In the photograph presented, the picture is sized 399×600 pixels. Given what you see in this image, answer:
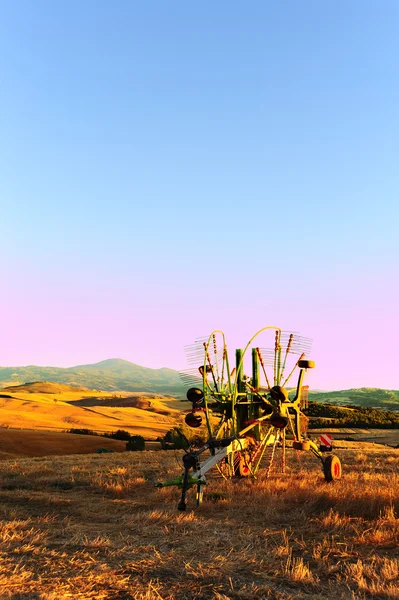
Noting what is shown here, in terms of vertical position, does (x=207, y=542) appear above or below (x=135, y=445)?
above

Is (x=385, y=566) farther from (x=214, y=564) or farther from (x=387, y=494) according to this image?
(x=387, y=494)

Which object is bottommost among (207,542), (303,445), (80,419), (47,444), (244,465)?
(80,419)

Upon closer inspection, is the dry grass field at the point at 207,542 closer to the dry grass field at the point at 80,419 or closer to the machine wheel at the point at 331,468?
the machine wheel at the point at 331,468

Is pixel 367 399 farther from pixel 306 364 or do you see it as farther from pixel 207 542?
pixel 207 542

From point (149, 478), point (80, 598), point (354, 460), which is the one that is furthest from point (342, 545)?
point (354, 460)

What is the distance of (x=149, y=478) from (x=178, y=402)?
274 feet

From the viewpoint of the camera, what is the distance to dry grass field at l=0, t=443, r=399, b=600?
4.70m

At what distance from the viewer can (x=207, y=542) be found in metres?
6.40

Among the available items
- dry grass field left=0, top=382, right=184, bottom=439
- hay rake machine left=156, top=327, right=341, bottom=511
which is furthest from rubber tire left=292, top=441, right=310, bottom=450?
dry grass field left=0, top=382, right=184, bottom=439

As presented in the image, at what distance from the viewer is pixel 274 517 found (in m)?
7.92

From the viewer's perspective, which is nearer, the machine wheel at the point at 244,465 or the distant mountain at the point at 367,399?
the machine wheel at the point at 244,465

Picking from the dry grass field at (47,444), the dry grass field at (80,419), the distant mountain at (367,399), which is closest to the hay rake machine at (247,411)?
the dry grass field at (47,444)

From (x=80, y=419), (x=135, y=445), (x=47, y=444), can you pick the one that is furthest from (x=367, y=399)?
(x=47, y=444)

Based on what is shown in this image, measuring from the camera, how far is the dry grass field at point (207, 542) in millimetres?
4699
